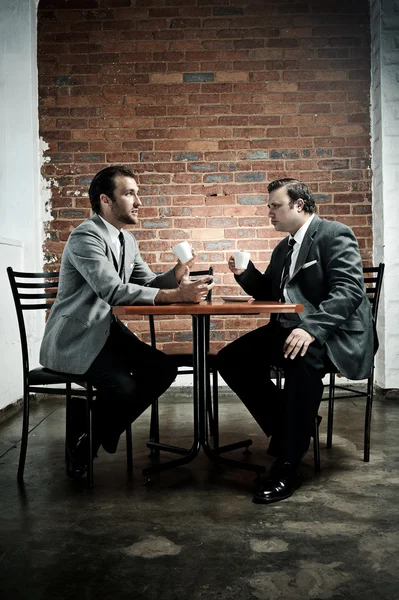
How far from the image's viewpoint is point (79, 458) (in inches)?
101

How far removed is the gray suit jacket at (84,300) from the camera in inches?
94.0

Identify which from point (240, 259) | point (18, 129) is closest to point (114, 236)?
point (240, 259)

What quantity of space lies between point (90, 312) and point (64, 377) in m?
0.30

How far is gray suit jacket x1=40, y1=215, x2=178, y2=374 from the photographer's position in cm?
239

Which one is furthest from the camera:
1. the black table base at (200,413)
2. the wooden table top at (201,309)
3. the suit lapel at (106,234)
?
the suit lapel at (106,234)

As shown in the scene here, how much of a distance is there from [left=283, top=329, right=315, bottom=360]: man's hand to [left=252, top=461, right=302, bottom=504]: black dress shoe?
17.2 inches

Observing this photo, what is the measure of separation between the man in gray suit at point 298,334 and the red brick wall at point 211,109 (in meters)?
1.58

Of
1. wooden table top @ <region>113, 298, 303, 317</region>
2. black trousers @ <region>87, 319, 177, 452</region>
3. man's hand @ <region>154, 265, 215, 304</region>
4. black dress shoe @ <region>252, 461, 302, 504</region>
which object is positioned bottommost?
black dress shoe @ <region>252, 461, 302, 504</region>

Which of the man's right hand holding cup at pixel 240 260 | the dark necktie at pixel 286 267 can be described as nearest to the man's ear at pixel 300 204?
the dark necktie at pixel 286 267

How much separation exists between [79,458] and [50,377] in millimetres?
377

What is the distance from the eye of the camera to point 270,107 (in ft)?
14.6

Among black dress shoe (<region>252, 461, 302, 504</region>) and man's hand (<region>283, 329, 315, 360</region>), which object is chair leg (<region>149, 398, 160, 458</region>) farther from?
man's hand (<region>283, 329, 315, 360</region>)

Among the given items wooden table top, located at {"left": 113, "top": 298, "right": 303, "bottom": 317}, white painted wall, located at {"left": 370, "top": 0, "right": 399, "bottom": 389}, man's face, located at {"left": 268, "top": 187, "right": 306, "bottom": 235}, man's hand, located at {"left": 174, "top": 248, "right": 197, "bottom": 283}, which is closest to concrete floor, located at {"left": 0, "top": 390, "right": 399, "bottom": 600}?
wooden table top, located at {"left": 113, "top": 298, "right": 303, "bottom": 317}

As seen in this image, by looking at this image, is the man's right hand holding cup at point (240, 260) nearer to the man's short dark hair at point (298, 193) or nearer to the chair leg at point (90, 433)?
the man's short dark hair at point (298, 193)
